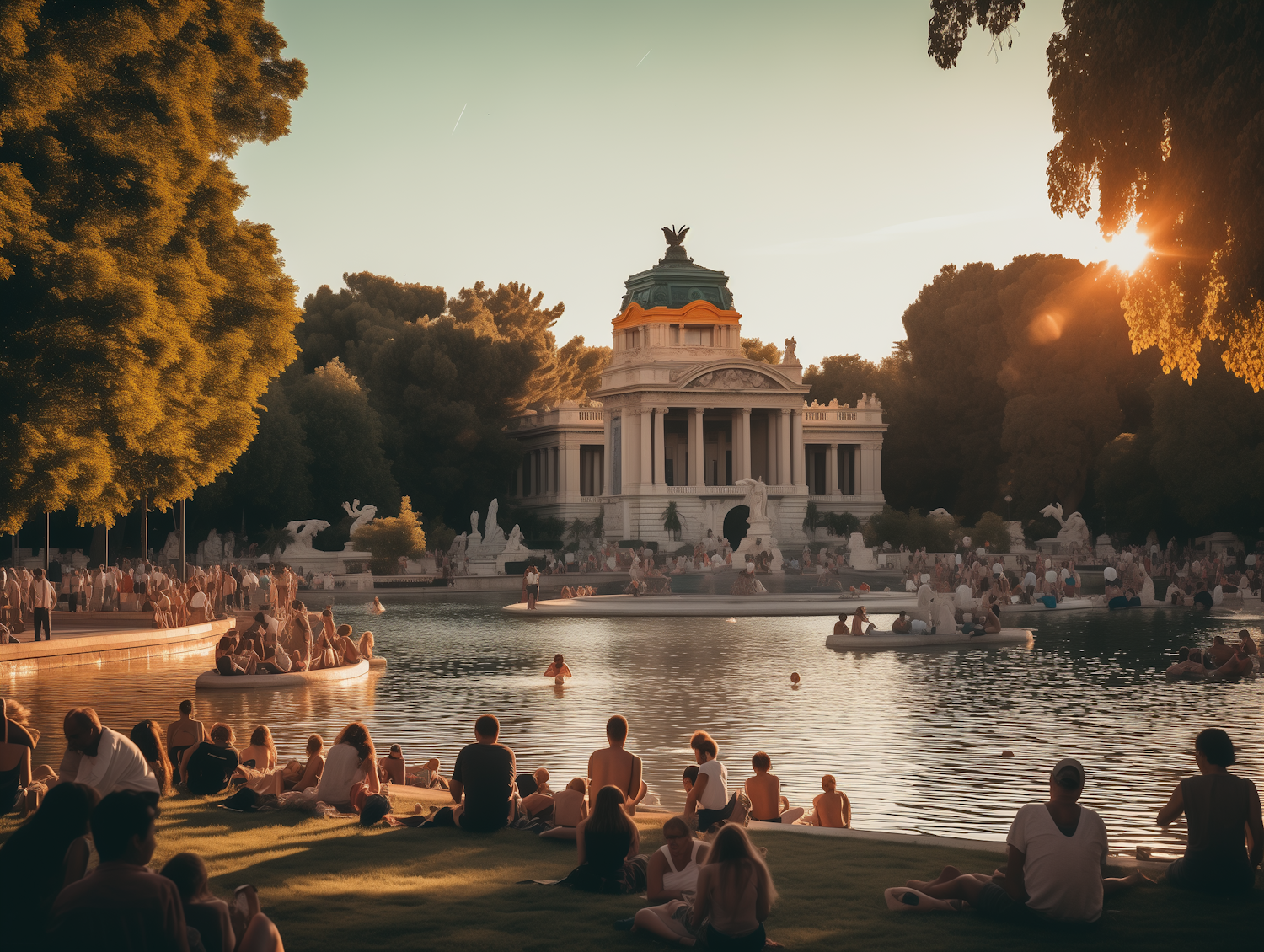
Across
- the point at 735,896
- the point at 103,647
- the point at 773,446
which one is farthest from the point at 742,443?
the point at 735,896

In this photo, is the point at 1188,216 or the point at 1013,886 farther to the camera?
the point at 1188,216

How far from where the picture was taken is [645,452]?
79438 mm

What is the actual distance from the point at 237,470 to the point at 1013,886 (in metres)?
50.6

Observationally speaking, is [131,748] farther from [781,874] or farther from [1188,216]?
[1188,216]

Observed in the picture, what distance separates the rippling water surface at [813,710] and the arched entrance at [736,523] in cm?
5031

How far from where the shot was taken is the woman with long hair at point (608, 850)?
338 inches

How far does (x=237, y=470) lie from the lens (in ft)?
183

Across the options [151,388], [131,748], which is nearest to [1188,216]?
[131,748]

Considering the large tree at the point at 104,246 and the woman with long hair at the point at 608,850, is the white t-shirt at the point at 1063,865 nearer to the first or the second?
the woman with long hair at the point at 608,850

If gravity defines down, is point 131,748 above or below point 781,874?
above

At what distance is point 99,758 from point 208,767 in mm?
2458

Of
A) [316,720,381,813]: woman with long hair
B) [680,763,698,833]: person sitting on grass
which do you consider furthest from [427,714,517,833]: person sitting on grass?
[680,763,698,833]: person sitting on grass

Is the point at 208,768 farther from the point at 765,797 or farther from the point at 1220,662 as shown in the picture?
the point at 1220,662

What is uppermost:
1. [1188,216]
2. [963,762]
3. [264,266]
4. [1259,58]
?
[264,266]
